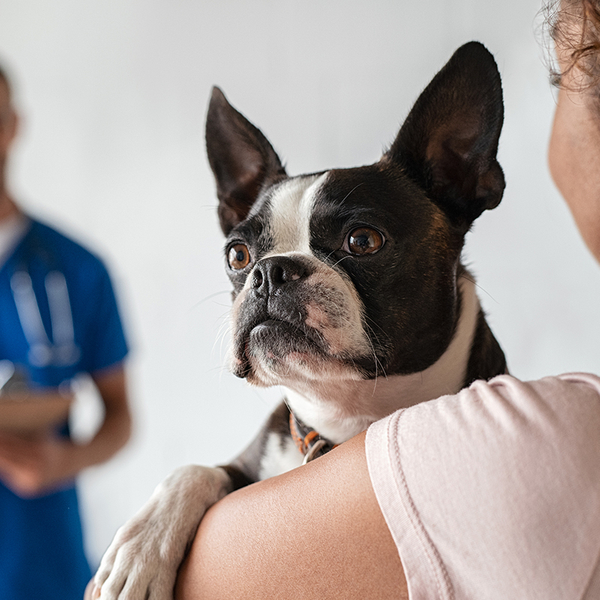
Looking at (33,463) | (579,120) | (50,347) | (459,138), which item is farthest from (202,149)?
(579,120)

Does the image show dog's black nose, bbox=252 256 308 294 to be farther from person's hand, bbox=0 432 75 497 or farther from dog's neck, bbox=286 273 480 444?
person's hand, bbox=0 432 75 497

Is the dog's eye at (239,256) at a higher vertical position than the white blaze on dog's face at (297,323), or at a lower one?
higher

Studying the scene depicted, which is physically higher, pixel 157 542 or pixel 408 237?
pixel 408 237

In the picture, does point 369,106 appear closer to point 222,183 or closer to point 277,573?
point 222,183

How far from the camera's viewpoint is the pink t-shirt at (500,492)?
0.54 meters

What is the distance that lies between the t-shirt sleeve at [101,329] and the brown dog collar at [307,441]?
43.6 inches

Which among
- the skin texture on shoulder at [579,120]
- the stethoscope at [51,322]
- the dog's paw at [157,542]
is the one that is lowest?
the dog's paw at [157,542]

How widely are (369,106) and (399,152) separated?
84 cm

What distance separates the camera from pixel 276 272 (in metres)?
0.92

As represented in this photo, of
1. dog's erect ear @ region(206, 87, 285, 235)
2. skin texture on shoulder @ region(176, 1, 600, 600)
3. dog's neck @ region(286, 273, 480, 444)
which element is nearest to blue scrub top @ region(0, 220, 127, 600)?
dog's erect ear @ region(206, 87, 285, 235)

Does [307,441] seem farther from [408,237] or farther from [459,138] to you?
[459,138]

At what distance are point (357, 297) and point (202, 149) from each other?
1.89 metres

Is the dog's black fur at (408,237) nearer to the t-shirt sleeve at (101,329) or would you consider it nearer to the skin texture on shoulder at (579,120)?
the skin texture on shoulder at (579,120)

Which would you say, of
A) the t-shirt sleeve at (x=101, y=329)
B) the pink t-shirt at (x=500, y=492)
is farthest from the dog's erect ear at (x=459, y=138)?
the t-shirt sleeve at (x=101, y=329)
